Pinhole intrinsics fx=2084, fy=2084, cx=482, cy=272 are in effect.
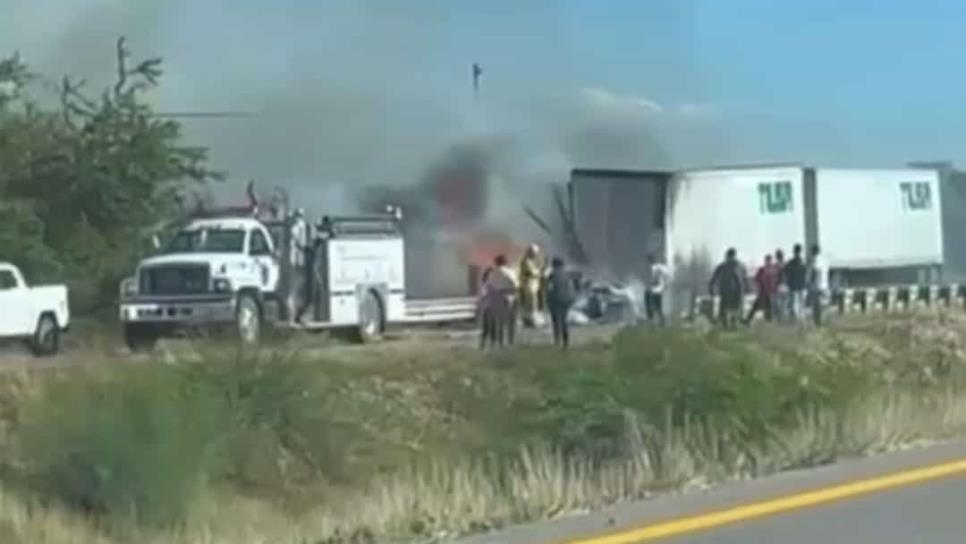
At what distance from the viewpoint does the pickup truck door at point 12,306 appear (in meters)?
40.5

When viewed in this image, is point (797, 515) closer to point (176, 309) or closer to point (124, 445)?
point (124, 445)

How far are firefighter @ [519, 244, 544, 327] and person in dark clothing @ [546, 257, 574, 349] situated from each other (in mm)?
3360

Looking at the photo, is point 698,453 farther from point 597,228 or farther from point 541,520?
point 597,228

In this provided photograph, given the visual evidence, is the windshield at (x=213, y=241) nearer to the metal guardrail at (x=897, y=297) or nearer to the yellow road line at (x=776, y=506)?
the metal guardrail at (x=897, y=297)

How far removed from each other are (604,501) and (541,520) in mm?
1128

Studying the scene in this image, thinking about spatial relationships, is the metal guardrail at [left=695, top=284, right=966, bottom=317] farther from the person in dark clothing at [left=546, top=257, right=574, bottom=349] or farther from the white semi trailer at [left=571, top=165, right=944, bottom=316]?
the person in dark clothing at [left=546, top=257, right=574, bottom=349]

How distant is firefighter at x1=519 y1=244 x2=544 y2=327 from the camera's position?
38.8 m

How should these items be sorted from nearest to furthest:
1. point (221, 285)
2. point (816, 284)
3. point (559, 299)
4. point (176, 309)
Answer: point (559, 299)
point (221, 285)
point (176, 309)
point (816, 284)

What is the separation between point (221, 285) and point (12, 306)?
15.2 feet

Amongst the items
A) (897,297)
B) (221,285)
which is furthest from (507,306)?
(897,297)

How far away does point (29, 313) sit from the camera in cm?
4109

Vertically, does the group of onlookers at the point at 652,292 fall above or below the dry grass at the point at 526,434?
above

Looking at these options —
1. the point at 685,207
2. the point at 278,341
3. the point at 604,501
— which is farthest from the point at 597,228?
the point at 604,501

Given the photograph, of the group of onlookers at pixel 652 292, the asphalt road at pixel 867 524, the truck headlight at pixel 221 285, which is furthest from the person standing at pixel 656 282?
the asphalt road at pixel 867 524
